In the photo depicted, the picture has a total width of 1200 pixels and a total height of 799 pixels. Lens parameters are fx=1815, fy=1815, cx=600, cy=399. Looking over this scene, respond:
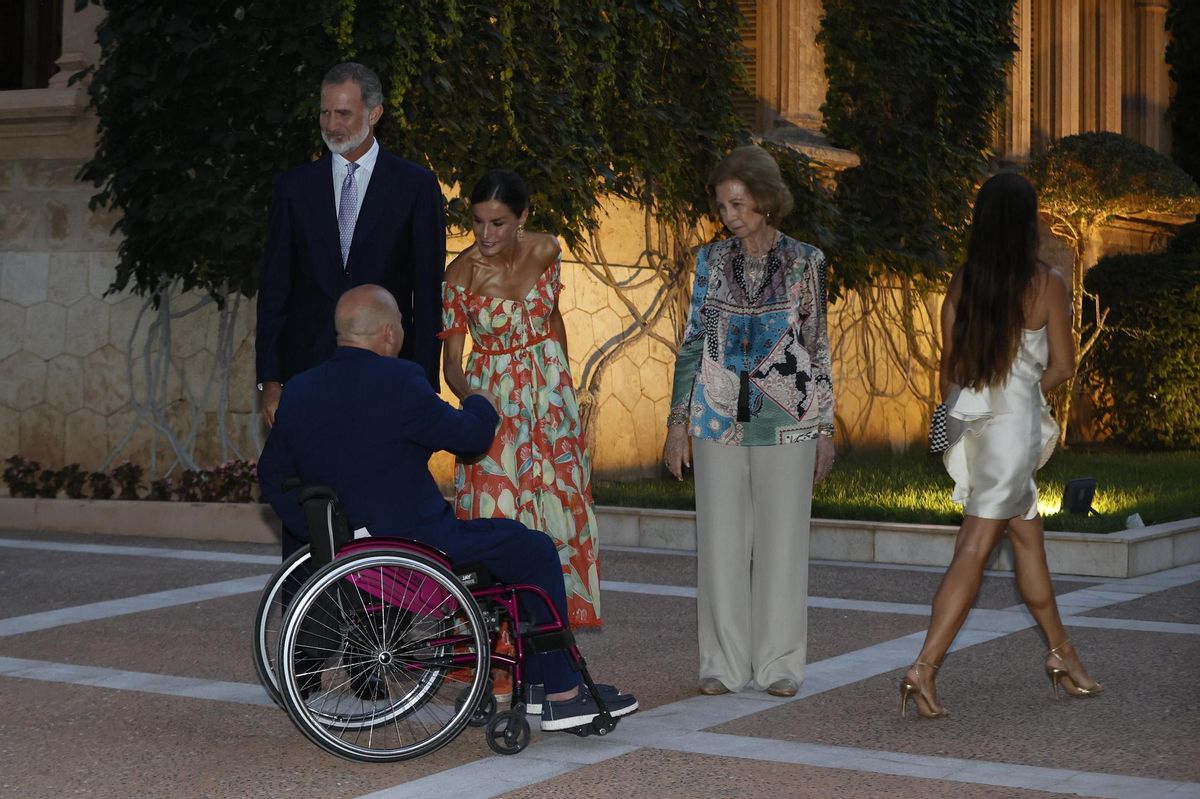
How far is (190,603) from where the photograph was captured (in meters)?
8.50

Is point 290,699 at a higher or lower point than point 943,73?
lower

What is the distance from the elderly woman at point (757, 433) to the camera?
6234 mm

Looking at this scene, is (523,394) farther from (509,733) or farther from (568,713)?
(509,733)

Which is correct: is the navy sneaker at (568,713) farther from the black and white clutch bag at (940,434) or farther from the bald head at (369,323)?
the black and white clutch bag at (940,434)

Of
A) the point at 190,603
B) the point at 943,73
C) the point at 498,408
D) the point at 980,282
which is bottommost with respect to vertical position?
the point at 190,603

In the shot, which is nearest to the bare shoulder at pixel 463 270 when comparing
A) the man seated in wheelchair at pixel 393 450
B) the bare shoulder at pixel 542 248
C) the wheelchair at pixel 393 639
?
the bare shoulder at pixel 542 248

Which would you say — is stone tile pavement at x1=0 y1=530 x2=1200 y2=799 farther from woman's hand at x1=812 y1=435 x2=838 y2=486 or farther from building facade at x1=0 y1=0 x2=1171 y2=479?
building facade at x1=0 y1=0 x2=1171 y2=479

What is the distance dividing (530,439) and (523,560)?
1.07 meters

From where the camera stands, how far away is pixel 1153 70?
972 inches

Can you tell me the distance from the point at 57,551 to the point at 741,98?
317 inches

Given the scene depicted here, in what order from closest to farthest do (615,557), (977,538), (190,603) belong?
(977,538), (190,603), (615,557)

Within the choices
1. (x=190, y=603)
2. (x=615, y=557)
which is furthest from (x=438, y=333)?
(x=615, y=557)

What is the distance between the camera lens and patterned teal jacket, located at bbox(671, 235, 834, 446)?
624 cm

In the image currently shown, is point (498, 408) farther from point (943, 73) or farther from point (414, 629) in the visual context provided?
point (943, 73)
